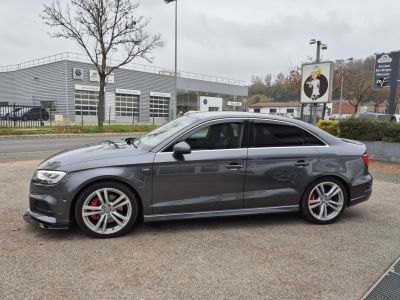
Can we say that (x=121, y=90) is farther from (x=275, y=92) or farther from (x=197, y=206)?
(x=275, y=92)

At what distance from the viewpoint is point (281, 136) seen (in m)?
4.57

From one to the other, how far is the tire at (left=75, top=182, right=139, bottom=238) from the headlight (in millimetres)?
308

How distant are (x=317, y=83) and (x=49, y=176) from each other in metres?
12.4

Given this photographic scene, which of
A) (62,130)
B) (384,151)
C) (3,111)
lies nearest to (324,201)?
(384,151)

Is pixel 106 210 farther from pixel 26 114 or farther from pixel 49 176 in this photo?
pixel 26 114

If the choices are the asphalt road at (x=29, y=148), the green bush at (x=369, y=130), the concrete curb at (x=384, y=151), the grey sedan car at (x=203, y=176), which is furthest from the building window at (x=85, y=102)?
the grey sedan car at (x=203, y=176)

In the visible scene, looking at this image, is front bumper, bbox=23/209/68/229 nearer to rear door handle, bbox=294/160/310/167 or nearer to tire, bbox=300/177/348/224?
rear door handle, bbox=294/160/310/167

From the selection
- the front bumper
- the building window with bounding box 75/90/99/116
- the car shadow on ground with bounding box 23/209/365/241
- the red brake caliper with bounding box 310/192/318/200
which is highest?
the building window with bounding box 75/90/99/116

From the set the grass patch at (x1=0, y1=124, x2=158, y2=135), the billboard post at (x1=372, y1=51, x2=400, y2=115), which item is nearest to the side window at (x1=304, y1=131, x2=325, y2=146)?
the billboard post at (x1=372, y1=51, x2=400, y2=115)

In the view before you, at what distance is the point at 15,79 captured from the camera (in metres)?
45.2

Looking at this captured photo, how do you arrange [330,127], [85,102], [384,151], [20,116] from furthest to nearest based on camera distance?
[85,102] → [20,116] → [330,127] → [384,151]

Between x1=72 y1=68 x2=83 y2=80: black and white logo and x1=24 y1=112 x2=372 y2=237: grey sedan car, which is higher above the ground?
x1=72 y1=68 x2=83 y2=80: black and white logo

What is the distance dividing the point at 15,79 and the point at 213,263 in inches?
1956

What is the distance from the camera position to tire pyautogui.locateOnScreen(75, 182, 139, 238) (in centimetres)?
386
